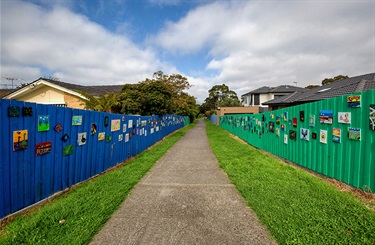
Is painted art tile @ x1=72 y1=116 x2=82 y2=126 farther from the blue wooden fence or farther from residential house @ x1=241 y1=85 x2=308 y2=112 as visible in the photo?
residential house @ x1=241 y1=85 x2=308 y2=112

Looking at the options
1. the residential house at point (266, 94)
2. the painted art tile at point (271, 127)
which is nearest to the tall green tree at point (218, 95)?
the residential house at point (266, 94)

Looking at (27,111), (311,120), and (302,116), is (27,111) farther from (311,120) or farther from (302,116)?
(302,116)

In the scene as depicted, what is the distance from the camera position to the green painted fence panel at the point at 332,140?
386cm

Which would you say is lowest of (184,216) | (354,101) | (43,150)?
(184,216)

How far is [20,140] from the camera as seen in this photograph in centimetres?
339

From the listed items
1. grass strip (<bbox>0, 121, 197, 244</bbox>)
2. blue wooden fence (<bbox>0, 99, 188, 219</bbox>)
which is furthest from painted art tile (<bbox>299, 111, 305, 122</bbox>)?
blue wooden fence (<bbox>0, 99, 188, 219</bbox>)

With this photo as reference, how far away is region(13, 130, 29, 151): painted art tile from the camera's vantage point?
130 inches

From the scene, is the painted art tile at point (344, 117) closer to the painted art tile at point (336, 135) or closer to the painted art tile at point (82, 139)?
the painted art tile at point (336, 135)

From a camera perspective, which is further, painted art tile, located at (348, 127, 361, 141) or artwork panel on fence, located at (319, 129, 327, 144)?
artwork panel on fence, located at (319, 129, 327, 144)

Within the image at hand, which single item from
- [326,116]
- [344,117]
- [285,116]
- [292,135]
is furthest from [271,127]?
[344,117]

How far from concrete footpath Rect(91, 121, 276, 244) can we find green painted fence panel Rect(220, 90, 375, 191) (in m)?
2.60

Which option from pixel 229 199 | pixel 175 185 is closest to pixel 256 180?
pixel 229 199

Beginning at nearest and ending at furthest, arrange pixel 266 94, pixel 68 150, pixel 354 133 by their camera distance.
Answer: pixel 354 133, pixel 68 150, pixel 266 94

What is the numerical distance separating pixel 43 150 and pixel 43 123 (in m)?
0.56
